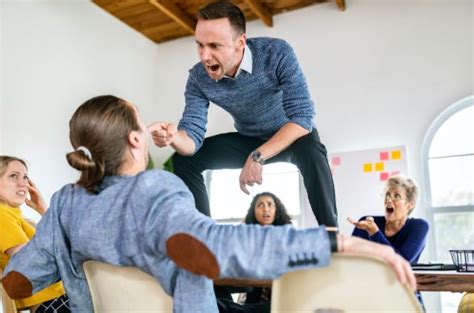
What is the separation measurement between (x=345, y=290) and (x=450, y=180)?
403cm

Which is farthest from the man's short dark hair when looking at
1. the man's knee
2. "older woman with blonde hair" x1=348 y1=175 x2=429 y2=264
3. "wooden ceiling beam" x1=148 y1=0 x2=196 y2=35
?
"wooden ceiling beam" x1=148 y1=0 x2=196 y2=35

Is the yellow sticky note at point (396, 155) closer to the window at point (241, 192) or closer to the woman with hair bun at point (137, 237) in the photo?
the window at point (241, 192)

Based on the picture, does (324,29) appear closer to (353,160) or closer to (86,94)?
(353,160)

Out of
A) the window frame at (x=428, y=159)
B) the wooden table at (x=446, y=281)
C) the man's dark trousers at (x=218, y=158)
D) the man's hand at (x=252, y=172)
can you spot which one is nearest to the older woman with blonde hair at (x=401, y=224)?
the man's dark trousers at (x=218, y=158)

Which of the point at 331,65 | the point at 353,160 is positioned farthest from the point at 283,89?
the point at 331,65

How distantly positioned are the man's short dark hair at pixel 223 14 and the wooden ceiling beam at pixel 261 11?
11.2 feet

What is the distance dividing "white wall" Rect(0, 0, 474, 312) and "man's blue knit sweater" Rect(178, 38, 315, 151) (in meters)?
2.60

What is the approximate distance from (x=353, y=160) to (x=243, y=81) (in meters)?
3.02

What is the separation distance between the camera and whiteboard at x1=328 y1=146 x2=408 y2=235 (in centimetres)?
457

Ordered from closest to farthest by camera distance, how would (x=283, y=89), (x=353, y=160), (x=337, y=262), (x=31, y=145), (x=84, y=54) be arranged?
(x=337, y=262), (x=283, y=89), (x=31, y=145), (x=353, y=160), (x=84, y=54)

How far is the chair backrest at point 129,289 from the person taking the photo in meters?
1.10

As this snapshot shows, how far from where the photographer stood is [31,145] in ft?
14.1

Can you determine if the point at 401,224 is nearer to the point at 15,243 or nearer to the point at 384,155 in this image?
the point at 384,155

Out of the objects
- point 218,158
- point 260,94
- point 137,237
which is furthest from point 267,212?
point 137,237
